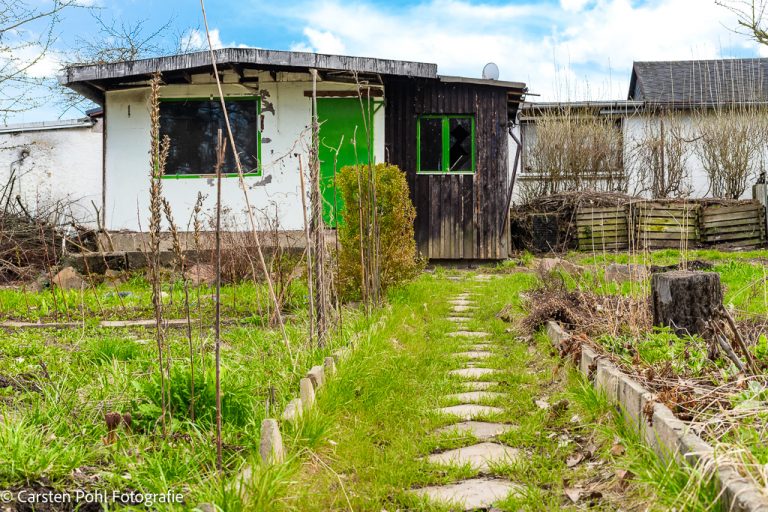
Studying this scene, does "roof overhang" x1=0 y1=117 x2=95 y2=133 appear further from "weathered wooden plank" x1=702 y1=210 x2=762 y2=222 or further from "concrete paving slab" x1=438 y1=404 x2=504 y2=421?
"concrete paving slab" x1=438 y1=404 x2=504 y2=421

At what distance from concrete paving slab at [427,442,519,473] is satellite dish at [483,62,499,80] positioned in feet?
47.0

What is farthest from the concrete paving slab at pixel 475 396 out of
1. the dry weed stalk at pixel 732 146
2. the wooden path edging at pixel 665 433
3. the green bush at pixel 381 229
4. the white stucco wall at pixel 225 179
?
the dry weed stalk at pixel 732 146

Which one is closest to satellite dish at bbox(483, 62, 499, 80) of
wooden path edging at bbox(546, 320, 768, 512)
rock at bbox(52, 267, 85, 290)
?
rock at bbox(52, 267, 85, 290)

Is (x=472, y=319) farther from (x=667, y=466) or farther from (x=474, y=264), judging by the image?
(x=474, y=264)

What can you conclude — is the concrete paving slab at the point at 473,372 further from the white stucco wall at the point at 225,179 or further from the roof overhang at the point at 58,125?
the roof overhang at the point at 58,125

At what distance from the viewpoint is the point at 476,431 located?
3693 millimetres

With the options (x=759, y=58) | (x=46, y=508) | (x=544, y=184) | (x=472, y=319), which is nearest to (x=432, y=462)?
(x=46, y=508)

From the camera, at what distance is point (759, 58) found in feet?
73.3

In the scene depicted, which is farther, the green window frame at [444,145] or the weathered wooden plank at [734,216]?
the weathered wooden plank at [734,216]

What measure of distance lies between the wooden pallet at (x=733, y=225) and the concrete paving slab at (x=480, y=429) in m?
13.0

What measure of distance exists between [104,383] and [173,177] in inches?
364

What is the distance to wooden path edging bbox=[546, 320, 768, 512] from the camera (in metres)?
2.03

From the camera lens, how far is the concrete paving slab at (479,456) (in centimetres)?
318

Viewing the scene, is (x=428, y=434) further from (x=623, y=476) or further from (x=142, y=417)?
(x=142, y=417)
